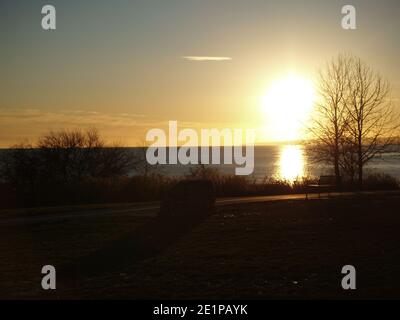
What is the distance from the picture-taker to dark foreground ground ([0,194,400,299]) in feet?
34.6

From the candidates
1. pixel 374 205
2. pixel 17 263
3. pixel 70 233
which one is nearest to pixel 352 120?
pixel 374 205

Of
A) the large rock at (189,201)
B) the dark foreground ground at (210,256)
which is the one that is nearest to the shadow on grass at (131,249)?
the dark foreground ground at (210,256)

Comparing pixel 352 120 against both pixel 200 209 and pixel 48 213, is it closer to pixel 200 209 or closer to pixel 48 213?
pixel 200 209

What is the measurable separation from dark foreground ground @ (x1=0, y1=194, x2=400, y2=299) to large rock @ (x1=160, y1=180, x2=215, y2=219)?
3.42 feet

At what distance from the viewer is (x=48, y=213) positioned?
25.8m

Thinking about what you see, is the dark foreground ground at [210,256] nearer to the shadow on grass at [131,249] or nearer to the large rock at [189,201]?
the shadow on grass at [131,249]

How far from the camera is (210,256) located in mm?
14008

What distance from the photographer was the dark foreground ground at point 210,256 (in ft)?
34.6

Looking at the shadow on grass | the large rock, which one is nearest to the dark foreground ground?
the shadow on grass

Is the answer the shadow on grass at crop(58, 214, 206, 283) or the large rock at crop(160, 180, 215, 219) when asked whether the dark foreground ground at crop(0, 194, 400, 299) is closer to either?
the shadow on grass at crop(58, 214, 206, 283)

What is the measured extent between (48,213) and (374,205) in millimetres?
15153

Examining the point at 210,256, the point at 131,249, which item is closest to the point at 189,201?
the point at 131,249

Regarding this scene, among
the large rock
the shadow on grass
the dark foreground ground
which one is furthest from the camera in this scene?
the large rock

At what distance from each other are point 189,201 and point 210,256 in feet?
32.2
